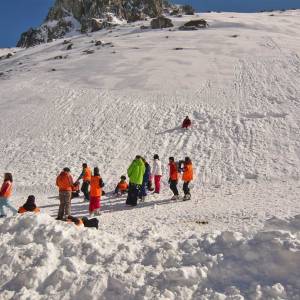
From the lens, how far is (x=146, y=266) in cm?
702

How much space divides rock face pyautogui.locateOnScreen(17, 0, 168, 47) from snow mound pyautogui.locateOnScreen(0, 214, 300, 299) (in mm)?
95899

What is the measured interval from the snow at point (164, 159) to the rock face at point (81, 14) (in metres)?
55.3

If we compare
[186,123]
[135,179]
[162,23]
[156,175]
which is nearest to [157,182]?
[156,175]

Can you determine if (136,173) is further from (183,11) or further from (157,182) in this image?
(183,11)

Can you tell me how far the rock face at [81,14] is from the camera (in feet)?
343

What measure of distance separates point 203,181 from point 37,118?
13760mm

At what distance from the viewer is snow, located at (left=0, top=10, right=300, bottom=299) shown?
6664 millimetres

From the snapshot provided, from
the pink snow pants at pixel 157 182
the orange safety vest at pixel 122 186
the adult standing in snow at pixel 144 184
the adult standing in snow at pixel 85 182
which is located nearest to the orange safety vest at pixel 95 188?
the adult standing in snow at pixel 144 184

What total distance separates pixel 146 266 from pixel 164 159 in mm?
12718

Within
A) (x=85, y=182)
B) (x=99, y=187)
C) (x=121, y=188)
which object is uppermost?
(x=99, y=187)

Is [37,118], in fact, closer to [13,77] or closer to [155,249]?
[13,77]

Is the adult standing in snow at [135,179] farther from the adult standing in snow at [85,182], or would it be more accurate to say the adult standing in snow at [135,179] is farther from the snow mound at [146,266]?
the snow mound at [146,266]

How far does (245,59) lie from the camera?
36125 mm

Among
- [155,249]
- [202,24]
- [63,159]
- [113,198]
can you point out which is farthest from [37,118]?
[202,24]
